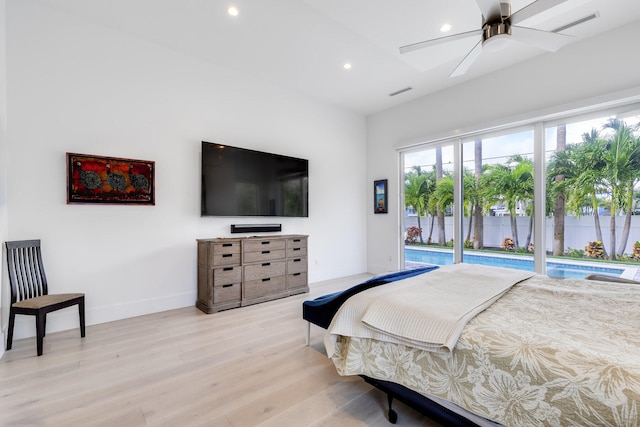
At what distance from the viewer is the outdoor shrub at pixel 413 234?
16.1ft

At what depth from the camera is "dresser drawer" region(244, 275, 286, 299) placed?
3535 mm

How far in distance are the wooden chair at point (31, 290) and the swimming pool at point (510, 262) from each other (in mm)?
4574

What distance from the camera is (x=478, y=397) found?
45.4 inches

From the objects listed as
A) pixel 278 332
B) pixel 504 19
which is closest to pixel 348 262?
pixel 278 332

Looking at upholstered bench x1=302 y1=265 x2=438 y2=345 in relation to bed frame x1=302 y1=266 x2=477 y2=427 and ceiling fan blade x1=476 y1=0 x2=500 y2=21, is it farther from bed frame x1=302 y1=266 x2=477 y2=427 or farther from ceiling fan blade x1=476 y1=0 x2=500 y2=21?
ceiling fan blade x1=476 y1=0 x2=500 y2=21

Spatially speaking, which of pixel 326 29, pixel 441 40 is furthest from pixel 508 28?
pixel 326 29

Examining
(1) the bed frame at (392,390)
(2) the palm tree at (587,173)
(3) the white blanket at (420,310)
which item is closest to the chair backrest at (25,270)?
(1) the bed frame at (392,390)

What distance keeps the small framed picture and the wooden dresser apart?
1890mm

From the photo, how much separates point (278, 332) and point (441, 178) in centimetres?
350

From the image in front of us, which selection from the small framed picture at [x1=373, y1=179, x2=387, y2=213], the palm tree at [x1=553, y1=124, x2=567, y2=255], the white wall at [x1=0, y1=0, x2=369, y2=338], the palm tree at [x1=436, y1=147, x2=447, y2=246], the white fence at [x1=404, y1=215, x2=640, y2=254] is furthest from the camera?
the small framed picture at [x1=373, y1=179, x2=387, y2=213]

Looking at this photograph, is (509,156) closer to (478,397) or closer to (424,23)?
(424,23)

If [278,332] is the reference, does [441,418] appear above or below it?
above

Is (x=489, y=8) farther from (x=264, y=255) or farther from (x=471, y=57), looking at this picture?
(x=264, y=255)

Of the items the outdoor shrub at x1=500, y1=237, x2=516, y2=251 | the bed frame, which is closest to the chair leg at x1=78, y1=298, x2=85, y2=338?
the bed frame
